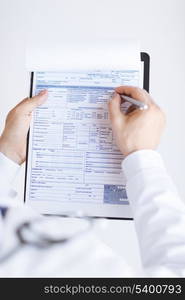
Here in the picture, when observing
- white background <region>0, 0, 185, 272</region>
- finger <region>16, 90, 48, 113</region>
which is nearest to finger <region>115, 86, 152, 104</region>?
finger <region>16, 90, 48, 113</region>

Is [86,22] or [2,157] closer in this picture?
[2,157]

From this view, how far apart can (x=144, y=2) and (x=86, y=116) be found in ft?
1.77

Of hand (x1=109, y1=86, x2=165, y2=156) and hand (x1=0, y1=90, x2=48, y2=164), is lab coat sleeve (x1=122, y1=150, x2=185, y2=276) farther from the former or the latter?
hand (x1=0, y1=90, x2=48, y2=164)

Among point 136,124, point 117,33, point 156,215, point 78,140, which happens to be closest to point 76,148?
point 78,140

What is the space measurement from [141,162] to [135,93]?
13 centimetres

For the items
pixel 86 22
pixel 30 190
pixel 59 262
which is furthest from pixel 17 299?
pixel 86 22

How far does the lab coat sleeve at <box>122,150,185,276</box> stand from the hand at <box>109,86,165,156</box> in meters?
0.03

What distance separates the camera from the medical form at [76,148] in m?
0.56

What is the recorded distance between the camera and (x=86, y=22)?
0.98m

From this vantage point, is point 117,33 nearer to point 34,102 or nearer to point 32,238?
point 34,102

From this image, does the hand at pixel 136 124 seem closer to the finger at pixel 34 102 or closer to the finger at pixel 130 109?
the finger at pixel 130 109

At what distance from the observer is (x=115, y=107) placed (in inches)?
21.5

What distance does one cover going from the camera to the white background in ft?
3.09

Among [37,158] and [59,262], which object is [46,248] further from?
[37,158]
